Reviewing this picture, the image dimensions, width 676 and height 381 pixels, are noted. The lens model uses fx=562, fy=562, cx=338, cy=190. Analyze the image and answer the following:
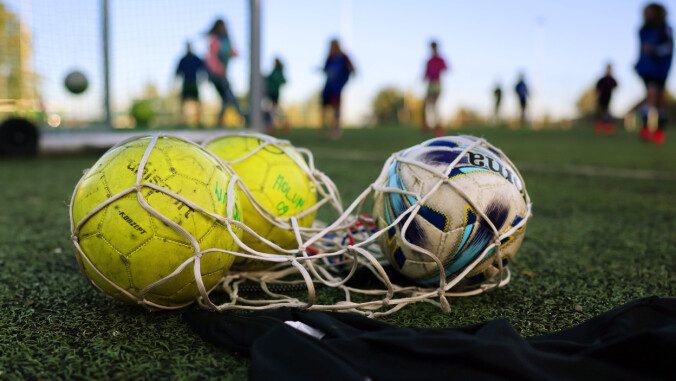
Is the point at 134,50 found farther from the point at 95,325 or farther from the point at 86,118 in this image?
the point at 95,325

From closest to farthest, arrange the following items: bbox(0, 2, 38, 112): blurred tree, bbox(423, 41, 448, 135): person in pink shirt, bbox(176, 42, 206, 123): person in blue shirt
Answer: bbox(0, 2, 38, 112): blurred tree < bbox(176, 42, 206, 123): person in blue shirt < bbox(423, 41, 448, 135): person in pink shirt

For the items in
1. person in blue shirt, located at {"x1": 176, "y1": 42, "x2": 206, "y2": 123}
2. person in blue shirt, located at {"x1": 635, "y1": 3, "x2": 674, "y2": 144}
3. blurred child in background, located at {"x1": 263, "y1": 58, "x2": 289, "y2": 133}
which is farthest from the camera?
blurred child in background, located at {"x1": 263, "y1": 58, "x2": 289, "y2": 133}

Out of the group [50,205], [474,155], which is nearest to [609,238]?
[474,155]

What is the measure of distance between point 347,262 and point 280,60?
49.9 feet

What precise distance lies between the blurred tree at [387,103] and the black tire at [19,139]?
56.5m

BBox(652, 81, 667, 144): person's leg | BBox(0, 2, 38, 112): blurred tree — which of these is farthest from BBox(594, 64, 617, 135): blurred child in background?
BBox(0, 2, 38, 112): blurred tree

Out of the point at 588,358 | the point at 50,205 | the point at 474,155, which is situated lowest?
the point at 50,205

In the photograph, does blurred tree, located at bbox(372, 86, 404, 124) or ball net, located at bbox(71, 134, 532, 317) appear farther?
blurred tree, located at bbox(372, 86, 404, 124)

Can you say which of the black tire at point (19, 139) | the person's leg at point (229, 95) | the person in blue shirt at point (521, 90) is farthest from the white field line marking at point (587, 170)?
the person in blue shirt at point (521, 90)

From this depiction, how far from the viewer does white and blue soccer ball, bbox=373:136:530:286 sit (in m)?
1.80

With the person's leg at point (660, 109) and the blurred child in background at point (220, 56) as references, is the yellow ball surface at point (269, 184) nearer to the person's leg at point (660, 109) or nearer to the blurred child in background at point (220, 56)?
the blurred child in background at point (220, 56)

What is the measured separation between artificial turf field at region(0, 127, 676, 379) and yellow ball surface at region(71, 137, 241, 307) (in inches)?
5.2

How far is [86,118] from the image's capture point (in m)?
9.63

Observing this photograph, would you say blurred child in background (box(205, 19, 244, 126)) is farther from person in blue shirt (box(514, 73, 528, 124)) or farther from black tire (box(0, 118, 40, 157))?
person in blue shirt (box(514, 73, 528, 124))
